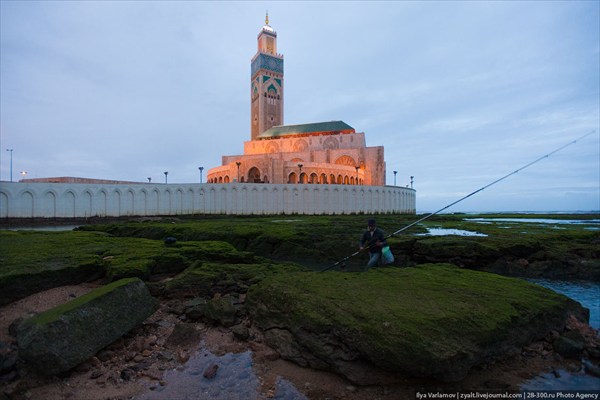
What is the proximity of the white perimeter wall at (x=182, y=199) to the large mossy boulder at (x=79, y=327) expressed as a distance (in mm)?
35678

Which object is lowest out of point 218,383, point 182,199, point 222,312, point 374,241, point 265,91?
point 218,383

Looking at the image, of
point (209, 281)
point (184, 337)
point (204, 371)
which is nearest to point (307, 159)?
point (209, 281)

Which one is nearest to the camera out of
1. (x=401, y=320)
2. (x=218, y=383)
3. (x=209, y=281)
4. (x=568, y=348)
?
(x=218, y=383)

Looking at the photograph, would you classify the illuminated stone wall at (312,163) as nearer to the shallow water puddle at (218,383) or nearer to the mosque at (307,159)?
the mosque at (307,159)

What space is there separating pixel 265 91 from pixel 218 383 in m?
80.2

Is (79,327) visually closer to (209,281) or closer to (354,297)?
(209,281)

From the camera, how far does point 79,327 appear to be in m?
4.21

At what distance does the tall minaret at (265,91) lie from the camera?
7775 centimetres

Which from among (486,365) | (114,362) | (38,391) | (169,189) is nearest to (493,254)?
(486,365)

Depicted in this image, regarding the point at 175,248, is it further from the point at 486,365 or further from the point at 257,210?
the point at 257,210

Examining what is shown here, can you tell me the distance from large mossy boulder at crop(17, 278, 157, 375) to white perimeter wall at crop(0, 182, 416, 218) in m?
35.7

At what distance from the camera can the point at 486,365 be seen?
14.0 ft

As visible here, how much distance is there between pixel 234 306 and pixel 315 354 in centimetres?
212

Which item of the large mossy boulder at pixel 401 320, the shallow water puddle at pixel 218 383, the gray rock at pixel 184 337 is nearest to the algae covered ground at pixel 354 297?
the large mossy boulder at pixel 401 320
